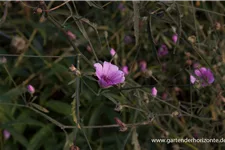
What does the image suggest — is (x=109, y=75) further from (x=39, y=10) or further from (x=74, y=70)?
(x=39, y=10)

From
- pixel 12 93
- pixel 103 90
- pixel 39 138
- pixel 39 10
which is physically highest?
pixel 39 10

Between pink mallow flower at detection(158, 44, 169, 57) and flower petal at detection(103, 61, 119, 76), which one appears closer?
flower petal at detection(103, 61, 119, 76)

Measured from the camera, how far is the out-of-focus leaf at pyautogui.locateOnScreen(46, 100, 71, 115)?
1.61 metres

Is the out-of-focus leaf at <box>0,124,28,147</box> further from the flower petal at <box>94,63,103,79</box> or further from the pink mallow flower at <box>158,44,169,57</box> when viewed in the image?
the pink mallow flower at <box>158,44,169,57</box>

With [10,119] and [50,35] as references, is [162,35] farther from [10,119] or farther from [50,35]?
[10,119]

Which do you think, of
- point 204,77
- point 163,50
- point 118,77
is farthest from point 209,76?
point 118,77

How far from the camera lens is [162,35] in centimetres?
184

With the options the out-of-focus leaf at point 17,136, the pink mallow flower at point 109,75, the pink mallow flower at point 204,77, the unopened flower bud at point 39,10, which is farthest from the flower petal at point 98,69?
the out-of-focus leaf at point 17,136

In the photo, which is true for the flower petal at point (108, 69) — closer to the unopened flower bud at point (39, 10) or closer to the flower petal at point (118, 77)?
the flower petal at point (118, 77)

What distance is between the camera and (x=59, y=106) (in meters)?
1.62

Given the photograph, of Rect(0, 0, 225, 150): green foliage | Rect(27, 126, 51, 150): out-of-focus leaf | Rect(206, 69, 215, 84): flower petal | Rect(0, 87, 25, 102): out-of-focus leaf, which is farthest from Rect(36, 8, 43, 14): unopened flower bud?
Rect(206, 69, 215, 84): flower petal

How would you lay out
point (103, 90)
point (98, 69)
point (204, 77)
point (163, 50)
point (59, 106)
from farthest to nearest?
point (163, 50), point (59, 106), point (204, 77), point (103, 90), point (98, 69)

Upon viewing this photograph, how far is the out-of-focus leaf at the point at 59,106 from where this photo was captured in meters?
1.61

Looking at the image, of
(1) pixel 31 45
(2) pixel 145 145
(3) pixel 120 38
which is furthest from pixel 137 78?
(1) pixel 31 45
